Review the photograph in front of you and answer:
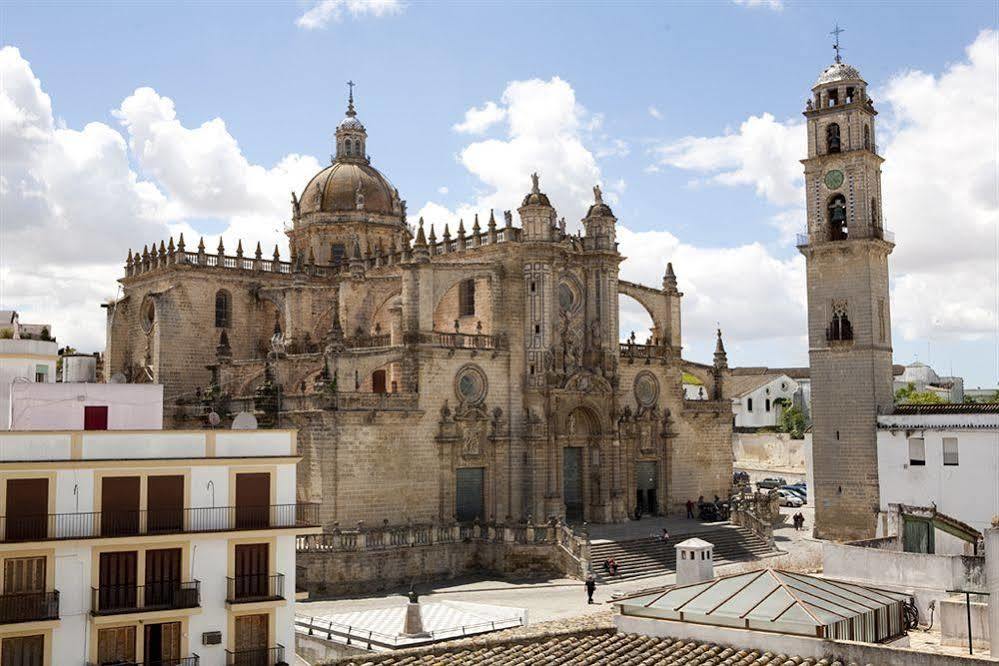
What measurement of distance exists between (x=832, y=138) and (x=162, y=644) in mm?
37282

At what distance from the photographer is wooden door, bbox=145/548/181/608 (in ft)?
75.8

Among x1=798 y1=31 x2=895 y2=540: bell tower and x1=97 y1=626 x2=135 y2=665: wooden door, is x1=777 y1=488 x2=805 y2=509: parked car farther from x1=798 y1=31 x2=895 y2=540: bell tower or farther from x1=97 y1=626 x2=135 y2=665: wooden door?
x1=97 y1=626 x2=135 y2=665: wooden door

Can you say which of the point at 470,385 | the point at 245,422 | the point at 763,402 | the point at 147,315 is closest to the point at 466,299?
the point at 470,385

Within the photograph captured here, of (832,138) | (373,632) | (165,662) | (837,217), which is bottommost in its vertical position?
(373,632)

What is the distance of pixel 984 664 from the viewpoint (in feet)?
53.1

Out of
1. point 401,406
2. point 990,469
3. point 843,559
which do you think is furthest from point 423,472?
point 990,469

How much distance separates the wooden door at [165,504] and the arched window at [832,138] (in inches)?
1371

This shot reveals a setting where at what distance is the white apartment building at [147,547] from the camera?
71.6 feet

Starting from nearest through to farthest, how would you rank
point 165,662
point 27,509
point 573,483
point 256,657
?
point 27,509 < point 165,662 < point 256,657 < point 573,483

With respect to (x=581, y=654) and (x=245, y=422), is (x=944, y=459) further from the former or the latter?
(x=581, y=654)

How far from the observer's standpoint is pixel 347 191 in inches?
2354

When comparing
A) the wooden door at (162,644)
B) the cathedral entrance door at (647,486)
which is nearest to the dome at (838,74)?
the cathedral entrance door at (647,486)

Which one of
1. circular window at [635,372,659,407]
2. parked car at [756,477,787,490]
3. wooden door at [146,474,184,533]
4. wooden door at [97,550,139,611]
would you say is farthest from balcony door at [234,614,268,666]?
parked car at [756,477,787,490]

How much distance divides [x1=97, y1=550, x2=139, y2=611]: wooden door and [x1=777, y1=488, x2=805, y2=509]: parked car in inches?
1700
